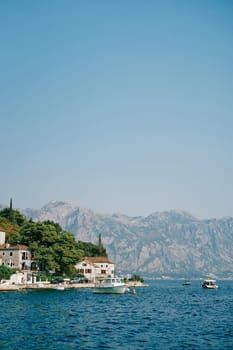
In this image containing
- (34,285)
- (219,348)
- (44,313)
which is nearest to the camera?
(219,348)

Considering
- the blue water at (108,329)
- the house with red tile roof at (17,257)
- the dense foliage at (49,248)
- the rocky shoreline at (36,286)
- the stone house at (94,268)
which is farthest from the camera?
the stone house at (94,268)

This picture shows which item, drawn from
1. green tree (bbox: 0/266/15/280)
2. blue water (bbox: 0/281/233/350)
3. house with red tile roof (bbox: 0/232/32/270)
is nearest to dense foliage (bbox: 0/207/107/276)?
house with red tile roof (bbox: 0/232/32/270)

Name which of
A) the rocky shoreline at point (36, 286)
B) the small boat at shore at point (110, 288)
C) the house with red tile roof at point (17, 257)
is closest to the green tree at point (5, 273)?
the rocky shoreline at point (36, 286)

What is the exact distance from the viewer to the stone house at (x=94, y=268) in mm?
141837

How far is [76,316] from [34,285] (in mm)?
52013

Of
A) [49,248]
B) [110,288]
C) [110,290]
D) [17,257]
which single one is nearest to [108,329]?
[110,288]

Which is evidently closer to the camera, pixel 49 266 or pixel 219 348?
pixel 219 348

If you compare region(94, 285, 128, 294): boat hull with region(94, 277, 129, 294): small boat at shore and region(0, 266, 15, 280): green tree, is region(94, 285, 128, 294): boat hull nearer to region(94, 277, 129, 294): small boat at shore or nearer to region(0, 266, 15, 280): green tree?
region(94, 277, 129, 294): small boat at shore

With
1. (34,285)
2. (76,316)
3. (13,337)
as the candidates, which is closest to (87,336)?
(13,337)

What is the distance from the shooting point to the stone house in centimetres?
14184

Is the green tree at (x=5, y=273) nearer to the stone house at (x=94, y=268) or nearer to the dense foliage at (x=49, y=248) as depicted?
the dense foliage at (x=49, y=248)

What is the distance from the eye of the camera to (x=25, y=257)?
115062mm

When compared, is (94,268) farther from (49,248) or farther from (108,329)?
(108,329)

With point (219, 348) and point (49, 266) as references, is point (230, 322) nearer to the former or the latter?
point (219, 348)
